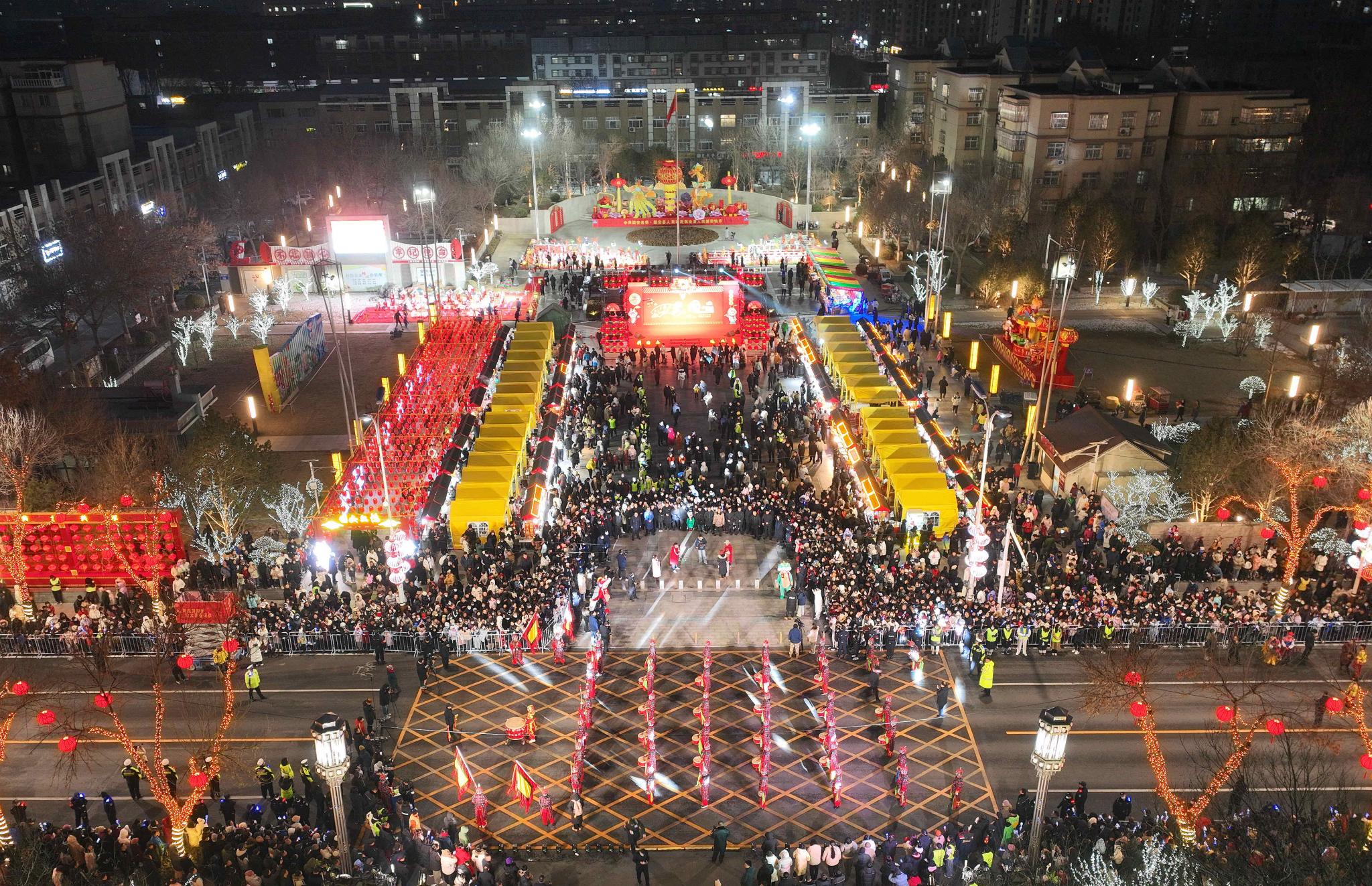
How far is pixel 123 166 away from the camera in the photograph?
7112 centimetres

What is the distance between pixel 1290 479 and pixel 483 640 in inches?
883

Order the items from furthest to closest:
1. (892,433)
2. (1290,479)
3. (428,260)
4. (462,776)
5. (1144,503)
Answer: (428,260), (892,433), (1144,503), (1290,479), (462,776)

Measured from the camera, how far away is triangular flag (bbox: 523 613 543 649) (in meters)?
27.9

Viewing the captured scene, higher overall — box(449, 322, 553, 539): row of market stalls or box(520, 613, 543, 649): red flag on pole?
box(449, 322, 553, 539): row of market stalls

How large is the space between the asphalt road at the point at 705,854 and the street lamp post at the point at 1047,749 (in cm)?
316

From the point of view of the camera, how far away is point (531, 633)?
1099 inches

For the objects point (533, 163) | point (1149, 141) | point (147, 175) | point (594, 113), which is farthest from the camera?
point (594, 113)

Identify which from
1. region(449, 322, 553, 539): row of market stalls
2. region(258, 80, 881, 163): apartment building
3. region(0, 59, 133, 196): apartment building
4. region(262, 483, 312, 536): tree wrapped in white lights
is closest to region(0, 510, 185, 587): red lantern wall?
region(262, 483, 312, 536): tree wrapped in white lights

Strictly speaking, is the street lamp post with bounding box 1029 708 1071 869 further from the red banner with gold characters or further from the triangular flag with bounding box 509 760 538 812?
the red banner with gold characters

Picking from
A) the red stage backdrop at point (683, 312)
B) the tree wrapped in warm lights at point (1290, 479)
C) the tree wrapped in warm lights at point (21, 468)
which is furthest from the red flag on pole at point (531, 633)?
the red stage backdrop at point (683, 312)

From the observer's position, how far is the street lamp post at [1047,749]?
18969 mm

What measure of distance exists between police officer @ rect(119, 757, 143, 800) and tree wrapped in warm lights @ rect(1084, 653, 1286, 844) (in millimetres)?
20730

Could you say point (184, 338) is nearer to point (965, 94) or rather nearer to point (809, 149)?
point (809, 149)

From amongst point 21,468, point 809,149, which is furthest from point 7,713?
point 809,149
